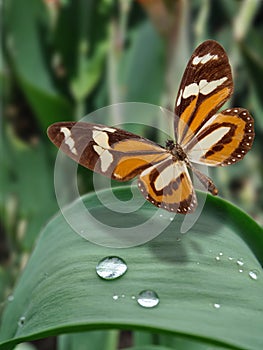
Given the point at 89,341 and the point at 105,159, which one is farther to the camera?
the point at 89,341

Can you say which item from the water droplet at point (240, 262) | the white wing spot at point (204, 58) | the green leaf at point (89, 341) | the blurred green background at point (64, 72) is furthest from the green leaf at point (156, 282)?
the blurred green background at point (64, 72)

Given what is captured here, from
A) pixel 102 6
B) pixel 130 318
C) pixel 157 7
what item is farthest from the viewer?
pixel 102 6

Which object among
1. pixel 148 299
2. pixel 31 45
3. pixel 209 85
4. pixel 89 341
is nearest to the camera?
pixel 148 299

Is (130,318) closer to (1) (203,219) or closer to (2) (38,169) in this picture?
(1) (203,219)

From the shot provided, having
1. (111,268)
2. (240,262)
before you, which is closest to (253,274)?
(240,262)

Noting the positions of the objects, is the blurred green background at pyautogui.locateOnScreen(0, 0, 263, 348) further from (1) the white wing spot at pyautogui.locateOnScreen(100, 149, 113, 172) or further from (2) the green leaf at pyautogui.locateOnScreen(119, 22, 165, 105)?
(1) the white wing spot at pyautogui.locateOnScreen(100, 149, 113, 172)

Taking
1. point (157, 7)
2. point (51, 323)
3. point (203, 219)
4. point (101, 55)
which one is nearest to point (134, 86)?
point (101, 55)

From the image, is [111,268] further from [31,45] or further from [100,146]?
[31,45]
